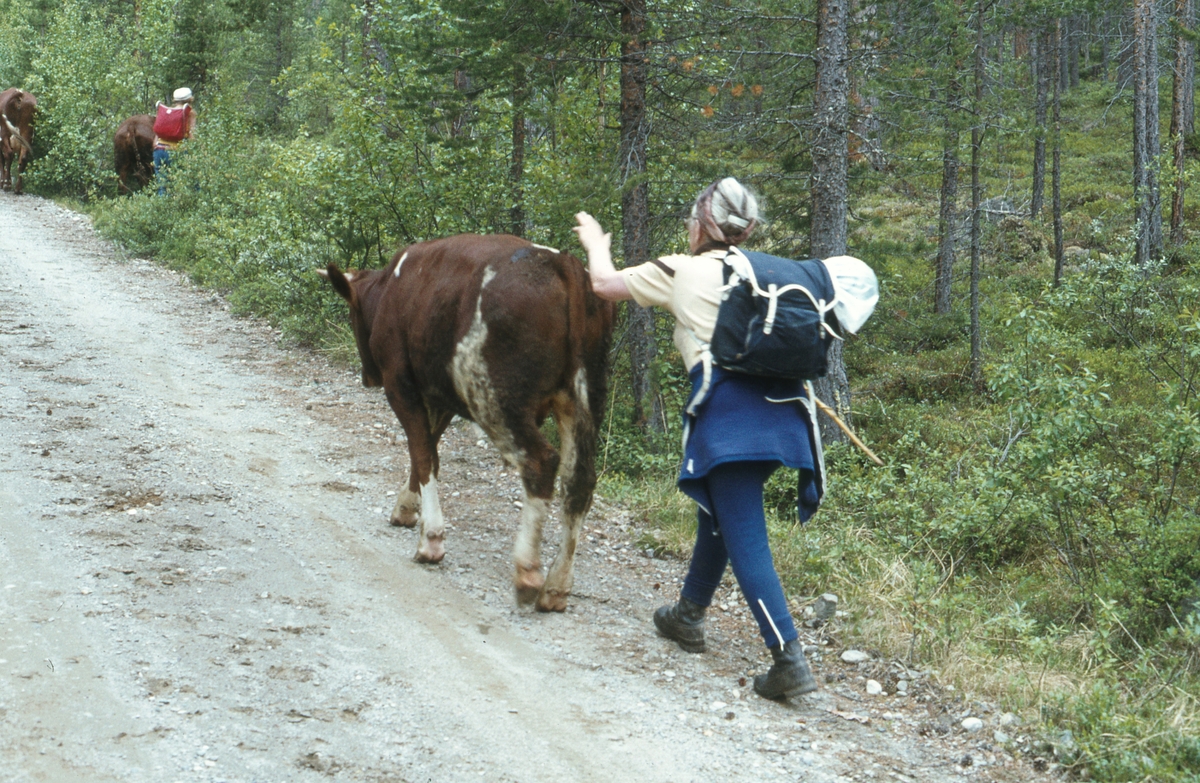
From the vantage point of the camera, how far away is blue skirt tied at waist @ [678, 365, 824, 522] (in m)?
4.33

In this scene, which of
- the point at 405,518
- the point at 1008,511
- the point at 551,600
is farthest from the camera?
the point at 1008,511

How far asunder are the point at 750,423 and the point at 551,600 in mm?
1622

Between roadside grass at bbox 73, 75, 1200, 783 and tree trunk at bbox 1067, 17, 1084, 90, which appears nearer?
roadside grass at bbox 73, 75, 1200, 783

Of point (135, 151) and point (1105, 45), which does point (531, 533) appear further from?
point (1105, 45)

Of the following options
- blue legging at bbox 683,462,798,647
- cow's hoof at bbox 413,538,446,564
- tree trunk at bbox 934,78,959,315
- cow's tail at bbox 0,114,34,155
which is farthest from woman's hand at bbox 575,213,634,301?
cow's tail at bbox 0,114,34,155

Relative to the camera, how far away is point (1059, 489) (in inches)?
262

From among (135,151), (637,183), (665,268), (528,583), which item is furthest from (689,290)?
(135,151)

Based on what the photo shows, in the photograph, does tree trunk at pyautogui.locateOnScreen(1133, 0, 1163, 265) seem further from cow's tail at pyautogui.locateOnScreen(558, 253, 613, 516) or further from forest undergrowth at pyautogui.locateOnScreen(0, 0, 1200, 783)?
cow's tail at pyautogui.locateOnScreen(558, 253, 613, 516)

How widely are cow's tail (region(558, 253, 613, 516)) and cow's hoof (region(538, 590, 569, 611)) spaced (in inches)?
17.1

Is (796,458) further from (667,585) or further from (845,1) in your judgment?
(845,1)

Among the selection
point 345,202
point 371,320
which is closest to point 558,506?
point 371,320

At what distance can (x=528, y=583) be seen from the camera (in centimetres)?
520

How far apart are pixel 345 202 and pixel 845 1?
5198mm

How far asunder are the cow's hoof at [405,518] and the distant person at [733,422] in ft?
7.83
